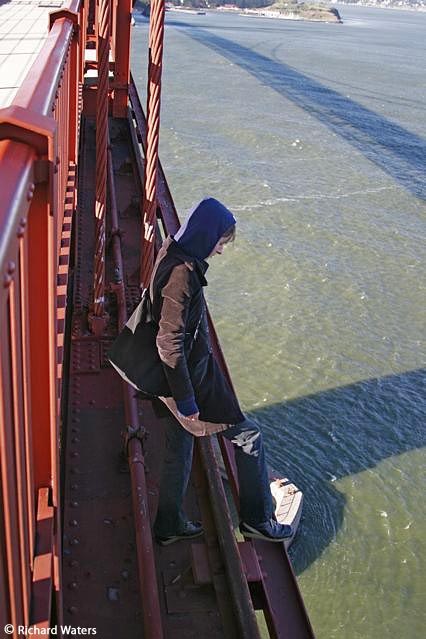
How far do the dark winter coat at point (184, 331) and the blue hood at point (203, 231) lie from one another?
24 mm

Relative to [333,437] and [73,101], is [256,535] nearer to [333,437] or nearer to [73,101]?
[73,101]

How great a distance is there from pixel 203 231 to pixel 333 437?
6.93 meters

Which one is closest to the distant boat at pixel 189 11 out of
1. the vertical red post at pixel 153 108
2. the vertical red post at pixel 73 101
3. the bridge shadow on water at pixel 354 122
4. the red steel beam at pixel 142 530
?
the bridge shadow on water at pixel 354 122

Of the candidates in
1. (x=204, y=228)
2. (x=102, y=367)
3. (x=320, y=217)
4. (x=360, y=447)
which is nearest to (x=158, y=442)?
(x=102, y=367)

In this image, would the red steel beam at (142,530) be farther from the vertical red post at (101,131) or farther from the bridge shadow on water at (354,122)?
the bridge shadow on water at (354,122)

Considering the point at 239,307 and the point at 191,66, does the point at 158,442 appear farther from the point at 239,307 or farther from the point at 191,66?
the point at 191,66

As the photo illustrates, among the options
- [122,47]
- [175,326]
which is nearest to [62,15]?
[175,326]

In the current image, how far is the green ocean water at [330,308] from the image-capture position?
7332 millimetres

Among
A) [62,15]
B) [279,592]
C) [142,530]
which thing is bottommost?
[279,592]

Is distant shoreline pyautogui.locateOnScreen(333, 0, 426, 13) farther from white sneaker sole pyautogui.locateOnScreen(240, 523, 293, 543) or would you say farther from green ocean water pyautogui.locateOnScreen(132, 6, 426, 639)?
white sneaker sole pyautogui.locateOnScreen(240, 523, 293, 543)

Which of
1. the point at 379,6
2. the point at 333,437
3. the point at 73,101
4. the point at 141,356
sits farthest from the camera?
the point at 379,6

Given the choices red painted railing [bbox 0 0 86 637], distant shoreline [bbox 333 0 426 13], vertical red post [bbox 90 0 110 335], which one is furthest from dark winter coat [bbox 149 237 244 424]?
distant shoreline [bbox 333 0 426 13]

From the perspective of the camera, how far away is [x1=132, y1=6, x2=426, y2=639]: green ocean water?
7.33 meters

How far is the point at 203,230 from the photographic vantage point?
219 cm
